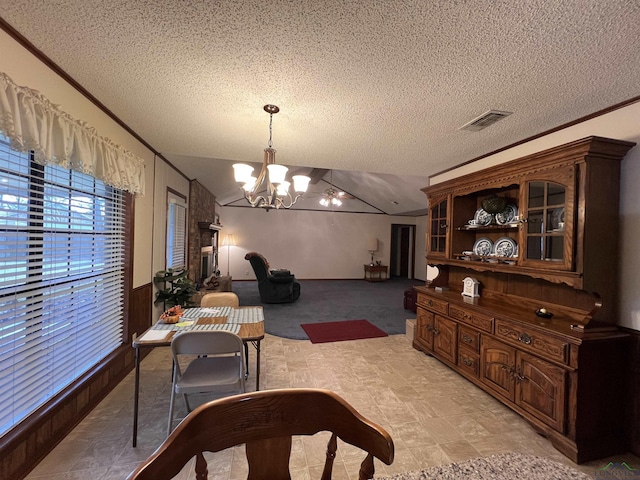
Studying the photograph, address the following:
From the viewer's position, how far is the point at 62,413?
1.80m

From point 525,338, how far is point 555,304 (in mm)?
494

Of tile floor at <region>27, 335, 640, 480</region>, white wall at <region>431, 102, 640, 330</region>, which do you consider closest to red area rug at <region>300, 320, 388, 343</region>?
tile floor at <region>27, 335, 640, 480</region>

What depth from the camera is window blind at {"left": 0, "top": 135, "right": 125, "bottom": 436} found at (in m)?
1.46

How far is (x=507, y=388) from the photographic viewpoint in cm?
218

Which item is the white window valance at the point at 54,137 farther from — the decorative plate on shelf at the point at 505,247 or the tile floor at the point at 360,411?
the decorative plate on shelf at the point at 505,247

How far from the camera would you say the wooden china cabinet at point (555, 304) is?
1.76 meters

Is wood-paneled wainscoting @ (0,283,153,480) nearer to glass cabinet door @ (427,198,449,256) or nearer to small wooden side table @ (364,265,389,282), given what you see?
glass cabinet door @ (427,198,449,256)

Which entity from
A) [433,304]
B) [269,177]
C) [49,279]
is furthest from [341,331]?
[49,279]

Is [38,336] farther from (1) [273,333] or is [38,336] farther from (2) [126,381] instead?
(1) [273,333]

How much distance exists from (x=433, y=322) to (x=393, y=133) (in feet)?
6.87

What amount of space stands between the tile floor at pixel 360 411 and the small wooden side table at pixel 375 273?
19.6ft

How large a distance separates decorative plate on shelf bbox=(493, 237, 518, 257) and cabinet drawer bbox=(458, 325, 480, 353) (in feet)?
2.55

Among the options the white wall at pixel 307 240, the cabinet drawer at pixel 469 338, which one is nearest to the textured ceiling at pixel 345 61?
the cabinet drawer at pixel 469 338

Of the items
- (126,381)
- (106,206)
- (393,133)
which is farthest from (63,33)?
(126,381)
